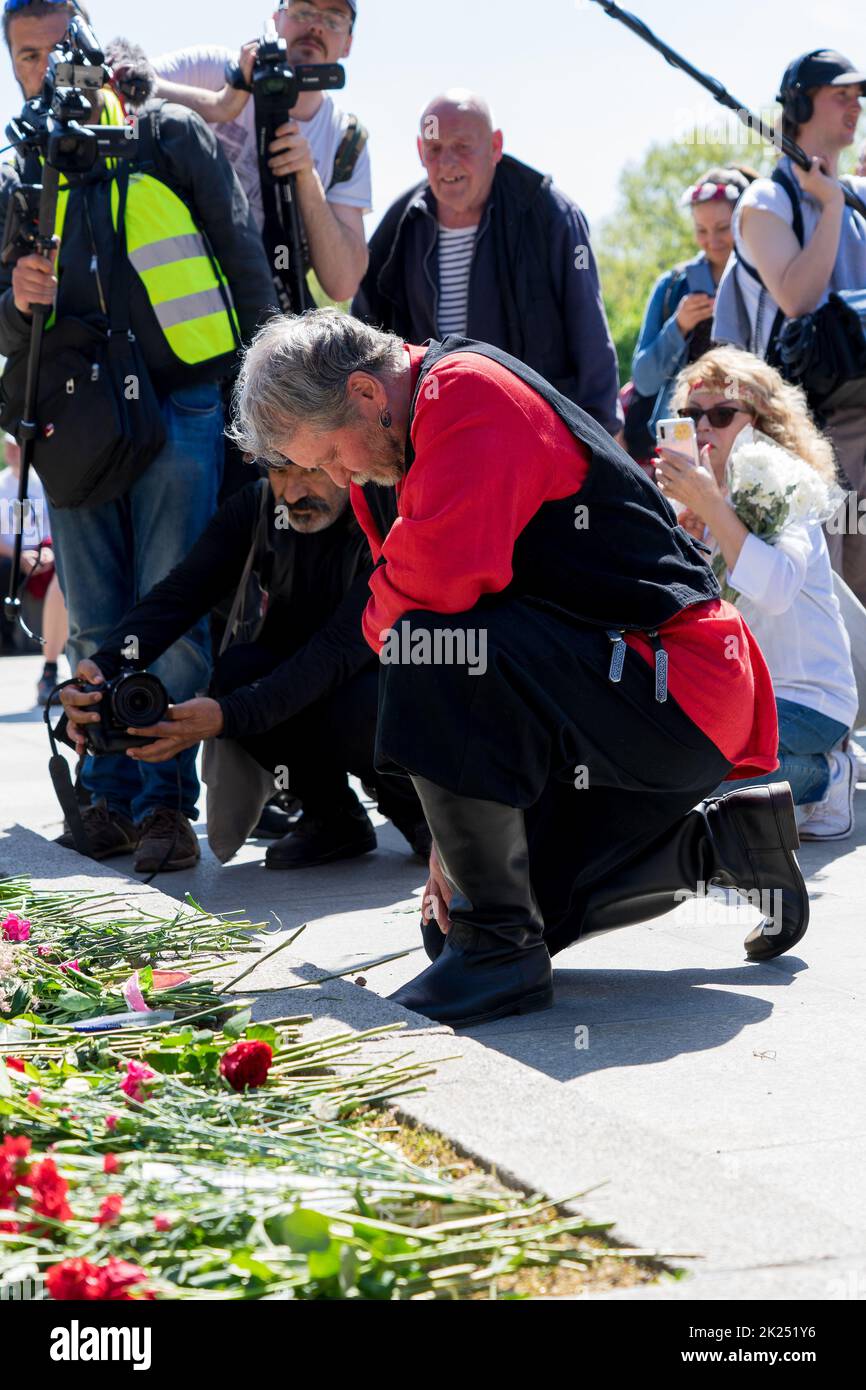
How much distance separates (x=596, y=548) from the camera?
11.0 feet

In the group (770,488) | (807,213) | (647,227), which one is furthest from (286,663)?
(647,227)

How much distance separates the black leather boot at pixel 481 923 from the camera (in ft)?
10.6

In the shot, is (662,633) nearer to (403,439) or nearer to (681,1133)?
(403,439)

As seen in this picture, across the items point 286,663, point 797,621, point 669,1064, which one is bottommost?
point 669,1064

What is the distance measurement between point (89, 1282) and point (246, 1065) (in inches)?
26.9

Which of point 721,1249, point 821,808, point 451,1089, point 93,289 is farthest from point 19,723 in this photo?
point 721,1249

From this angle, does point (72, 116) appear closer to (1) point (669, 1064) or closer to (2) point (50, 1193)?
(1) point (669, 1064)

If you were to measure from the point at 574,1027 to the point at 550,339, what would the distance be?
296 centimetres

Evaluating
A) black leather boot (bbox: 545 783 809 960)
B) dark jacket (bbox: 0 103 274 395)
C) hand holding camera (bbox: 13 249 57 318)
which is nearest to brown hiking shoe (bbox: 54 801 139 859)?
dark jacket (bbox: 0 103 274 395)

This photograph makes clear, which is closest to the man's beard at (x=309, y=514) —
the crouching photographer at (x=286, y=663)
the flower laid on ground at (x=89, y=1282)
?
the crouching photographer at (x=286, y=663)

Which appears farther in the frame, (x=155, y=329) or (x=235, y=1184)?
(x=155, y=329)

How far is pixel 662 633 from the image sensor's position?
3.40 meters

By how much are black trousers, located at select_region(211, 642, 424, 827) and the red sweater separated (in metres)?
1.39

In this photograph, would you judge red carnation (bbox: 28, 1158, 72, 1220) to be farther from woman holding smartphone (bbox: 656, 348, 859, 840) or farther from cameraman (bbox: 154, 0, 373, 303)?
cameraman (bbox: 154, 0, 373, 303)
